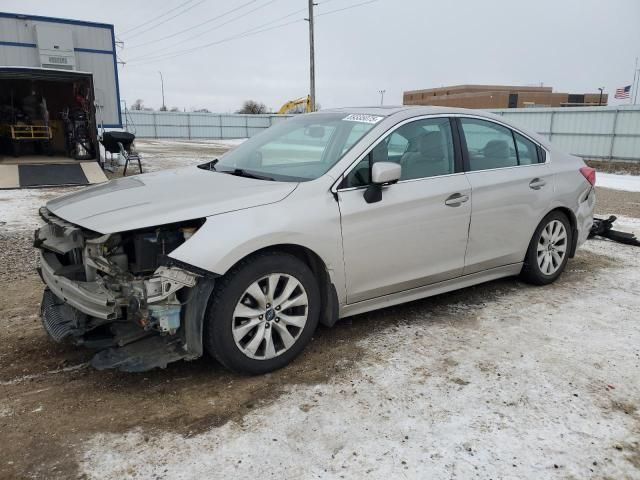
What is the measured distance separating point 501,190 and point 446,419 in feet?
7.34

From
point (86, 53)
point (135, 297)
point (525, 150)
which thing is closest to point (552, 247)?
point (525, 150)

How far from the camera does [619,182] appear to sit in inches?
586

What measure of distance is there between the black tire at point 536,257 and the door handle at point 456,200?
1102 millimetres

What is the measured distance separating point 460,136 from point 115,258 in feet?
9.21

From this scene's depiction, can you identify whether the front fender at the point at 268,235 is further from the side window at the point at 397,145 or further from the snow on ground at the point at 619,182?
the snow on ground at the point at 619,182

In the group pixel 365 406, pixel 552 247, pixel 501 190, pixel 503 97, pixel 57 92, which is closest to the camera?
pixel 365 406

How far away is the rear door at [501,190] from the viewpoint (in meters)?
4.24

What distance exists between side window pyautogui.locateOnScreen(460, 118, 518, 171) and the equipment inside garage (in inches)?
424

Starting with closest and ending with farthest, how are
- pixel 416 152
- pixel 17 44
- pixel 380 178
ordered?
1. pixel 380 178
2. pixel 416 152
3. pixel 17 44

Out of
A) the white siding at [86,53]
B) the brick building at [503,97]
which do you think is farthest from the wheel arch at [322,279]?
the brick building at [503,97]

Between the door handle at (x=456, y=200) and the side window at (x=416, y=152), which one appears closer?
the side window at (x=416, y=152)

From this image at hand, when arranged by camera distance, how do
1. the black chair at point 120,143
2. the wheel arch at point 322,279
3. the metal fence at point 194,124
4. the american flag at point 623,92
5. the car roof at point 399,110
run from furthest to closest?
the metal fence at point 194,124
the american flag at point 623,92
the black chair at point 120,143
the car roof at point 399,110
the wheel arch at point 322,279

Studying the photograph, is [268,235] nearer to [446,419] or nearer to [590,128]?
[446,419]

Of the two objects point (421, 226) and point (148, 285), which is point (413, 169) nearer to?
point (421, 226)
